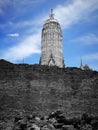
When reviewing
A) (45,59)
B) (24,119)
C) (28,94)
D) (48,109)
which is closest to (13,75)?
(28,94)

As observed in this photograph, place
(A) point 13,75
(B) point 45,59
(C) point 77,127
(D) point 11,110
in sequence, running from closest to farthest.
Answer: (C) point 77,127 → (D) point 11,110 → (A) point 13,75 → (B) point 45,59

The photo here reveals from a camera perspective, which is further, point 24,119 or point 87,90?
point 87,90

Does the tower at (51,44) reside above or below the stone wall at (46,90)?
above

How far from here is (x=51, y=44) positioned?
4597cm

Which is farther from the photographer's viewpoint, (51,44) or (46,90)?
(51,44)

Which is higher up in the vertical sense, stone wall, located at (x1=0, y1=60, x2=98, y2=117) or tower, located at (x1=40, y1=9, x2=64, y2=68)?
tower, located at (x1=40, y1=9, x2=64, y2=68)

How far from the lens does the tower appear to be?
44.8 meters

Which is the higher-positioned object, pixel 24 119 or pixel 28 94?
pixel 28 94

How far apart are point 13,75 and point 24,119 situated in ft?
14.1

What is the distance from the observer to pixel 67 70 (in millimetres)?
16531

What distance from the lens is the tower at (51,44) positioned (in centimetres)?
4475

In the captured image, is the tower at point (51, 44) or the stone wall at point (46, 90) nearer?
the stone wall at point (46, 90)

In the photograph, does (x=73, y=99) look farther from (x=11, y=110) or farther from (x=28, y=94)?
(x=11, y=110)

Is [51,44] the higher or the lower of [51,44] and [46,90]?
the higher
